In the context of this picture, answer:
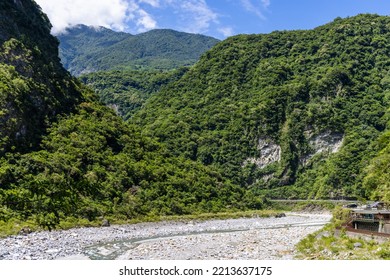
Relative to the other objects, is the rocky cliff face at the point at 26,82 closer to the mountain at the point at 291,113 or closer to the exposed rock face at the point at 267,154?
the mountain at the point at 291,113

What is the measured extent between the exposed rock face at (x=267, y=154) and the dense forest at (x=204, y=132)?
1.14 feet

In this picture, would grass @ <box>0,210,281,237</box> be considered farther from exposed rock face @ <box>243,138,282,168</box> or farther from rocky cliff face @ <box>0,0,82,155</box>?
exposed rock face @ <box>243,138,282,168</box>

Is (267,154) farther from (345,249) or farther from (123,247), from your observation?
(345,249)

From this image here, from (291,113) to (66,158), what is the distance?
10000 cm

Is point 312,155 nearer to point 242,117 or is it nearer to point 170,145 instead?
point 242,117

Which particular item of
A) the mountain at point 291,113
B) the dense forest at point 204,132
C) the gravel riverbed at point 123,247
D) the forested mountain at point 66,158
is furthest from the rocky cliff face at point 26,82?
the mountain at point 291,113

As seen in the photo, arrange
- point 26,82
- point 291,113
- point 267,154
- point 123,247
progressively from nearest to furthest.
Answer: point 123,247 < point 26,82 < point 267,154 < point 291,113

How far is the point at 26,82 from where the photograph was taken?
73.3m

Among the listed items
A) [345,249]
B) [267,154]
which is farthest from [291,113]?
[345,249]

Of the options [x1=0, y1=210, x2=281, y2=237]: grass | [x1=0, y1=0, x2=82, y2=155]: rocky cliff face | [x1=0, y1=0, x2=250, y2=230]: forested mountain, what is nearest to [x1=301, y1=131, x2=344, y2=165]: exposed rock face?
[x1=0, y1=0, x2=250, y2=230]: forested mountain

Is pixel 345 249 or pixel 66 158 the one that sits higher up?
pixel 66 158

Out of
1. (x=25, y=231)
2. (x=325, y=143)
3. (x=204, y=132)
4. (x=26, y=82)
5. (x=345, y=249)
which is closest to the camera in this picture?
(x=345, y=249)

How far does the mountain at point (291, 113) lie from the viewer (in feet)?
446

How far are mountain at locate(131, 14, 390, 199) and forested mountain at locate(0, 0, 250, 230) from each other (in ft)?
115
